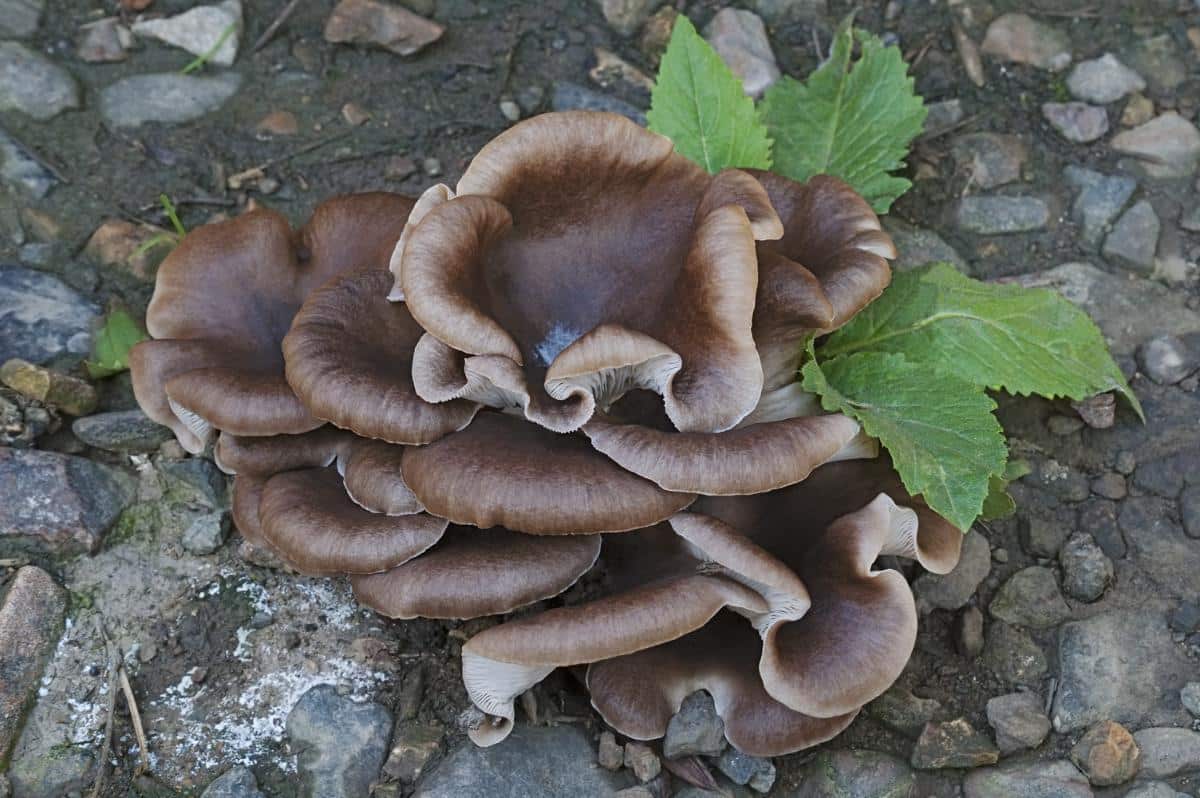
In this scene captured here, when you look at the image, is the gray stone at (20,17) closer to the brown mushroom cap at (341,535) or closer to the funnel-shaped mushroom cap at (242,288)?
the funnel-shaped mushroom cap at (242,288)

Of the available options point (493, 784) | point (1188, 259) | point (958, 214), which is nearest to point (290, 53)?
point (958, 214)

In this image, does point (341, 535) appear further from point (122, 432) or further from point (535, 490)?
point (122, 432)

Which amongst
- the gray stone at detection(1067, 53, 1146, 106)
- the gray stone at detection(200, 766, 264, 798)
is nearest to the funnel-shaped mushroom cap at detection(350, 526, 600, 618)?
the gray stone at detection(200, 766, 264, 798)

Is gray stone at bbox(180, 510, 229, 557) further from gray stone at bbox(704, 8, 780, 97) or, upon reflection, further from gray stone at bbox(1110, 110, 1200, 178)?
gray stone at bbox(1110, 110, 1200, 178)

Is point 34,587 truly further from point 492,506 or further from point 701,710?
point 701,710

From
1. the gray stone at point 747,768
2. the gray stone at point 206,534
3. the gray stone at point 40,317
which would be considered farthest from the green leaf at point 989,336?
the gray stone at point 40,317

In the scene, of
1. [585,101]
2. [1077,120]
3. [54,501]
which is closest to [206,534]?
[54,501]
